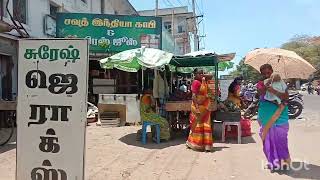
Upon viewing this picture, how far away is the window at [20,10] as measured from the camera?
14.6 meters

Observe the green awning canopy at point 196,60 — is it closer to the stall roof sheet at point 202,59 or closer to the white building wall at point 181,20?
the stall roof sheet at point 202,59

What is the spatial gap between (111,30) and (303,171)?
1216 centimetres

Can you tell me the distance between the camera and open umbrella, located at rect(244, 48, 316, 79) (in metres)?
7.83

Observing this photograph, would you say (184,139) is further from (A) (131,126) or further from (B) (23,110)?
(B) (23,110)

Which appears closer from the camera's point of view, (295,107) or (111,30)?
(295,107)

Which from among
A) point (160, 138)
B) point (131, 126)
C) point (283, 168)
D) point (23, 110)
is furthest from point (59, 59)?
point (131, 126)

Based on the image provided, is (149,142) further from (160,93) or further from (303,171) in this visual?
(303,171)

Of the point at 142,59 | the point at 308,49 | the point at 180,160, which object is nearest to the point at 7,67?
the point at 142,59

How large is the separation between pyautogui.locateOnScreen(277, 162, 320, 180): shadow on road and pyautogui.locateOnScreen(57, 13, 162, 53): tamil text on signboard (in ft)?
37.0

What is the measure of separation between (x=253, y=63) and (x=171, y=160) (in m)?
2.31

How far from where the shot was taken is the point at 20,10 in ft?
49.4

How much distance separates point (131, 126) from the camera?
13828 millimetres

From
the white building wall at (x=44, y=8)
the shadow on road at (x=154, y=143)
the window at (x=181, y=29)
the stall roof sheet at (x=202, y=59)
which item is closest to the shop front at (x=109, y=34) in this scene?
the white building wall at (x=44, y=8)

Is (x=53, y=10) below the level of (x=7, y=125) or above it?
above
